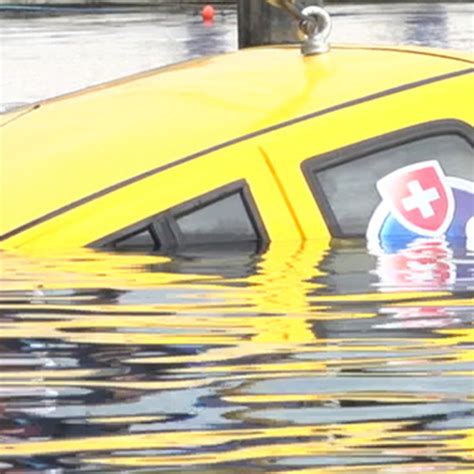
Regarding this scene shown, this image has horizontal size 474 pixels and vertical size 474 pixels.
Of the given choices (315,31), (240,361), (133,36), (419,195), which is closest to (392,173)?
(419,195)

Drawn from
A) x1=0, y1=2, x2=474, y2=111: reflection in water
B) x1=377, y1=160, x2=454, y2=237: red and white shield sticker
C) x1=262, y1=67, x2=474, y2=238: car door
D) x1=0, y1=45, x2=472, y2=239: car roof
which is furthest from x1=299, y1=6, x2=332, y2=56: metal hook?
x1=0, y1=2, x2=474, y2=111: reflection in water

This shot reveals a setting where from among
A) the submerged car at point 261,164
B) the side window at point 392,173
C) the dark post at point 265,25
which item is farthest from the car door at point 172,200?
the dark post at point 265,25

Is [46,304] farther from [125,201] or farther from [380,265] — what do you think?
[380,265]

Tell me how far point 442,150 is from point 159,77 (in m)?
0.86

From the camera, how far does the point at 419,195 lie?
14.0 feet

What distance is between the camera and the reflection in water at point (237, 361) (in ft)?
9.82

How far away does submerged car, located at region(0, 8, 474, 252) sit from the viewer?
4098 mm

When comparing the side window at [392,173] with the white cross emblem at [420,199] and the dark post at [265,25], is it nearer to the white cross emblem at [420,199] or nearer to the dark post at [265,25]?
the white cross emblem at [420,199]

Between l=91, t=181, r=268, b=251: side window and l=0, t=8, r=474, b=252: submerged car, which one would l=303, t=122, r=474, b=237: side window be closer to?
l=0, t=8, r=474, b=252: submerged car

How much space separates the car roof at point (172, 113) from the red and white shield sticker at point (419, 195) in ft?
0.68

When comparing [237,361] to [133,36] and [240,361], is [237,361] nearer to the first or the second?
[240,361]

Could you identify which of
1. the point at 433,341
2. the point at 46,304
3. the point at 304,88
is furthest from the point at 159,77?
the point at 433,341

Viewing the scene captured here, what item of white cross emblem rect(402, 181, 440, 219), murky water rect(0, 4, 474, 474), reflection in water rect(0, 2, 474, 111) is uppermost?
white cross emblem rect(402, 181, 440, 219)

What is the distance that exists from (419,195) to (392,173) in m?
0.08
